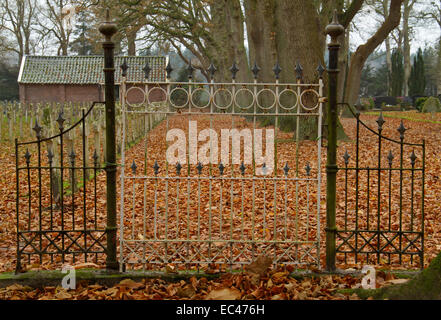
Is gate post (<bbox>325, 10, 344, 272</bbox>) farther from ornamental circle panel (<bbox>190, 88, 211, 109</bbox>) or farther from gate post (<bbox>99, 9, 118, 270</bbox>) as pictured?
gate post (<bbox>99, 9, 118, 270</bbox>)

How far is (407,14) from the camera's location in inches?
1527

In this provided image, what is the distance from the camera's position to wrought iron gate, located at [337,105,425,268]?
4.73m

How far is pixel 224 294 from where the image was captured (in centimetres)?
412

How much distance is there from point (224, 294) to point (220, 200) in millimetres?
1082

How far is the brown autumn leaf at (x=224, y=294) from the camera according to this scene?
13.4 ft

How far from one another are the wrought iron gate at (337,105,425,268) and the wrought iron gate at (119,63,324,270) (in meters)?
0.41

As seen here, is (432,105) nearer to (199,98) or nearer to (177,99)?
(199,98)

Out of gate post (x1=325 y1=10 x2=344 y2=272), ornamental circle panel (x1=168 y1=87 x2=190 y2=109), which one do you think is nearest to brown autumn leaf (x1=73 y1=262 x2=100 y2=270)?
ornamental circle panel (x1=168 y1=87 x2=190 y2=109)

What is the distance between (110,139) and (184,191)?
175 inches

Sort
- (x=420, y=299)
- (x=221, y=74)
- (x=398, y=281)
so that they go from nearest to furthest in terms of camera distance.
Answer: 1. (x=420, y=299)
2. (x=398, y=281)
3. (x=221, y=74)

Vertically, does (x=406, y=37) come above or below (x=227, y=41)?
above

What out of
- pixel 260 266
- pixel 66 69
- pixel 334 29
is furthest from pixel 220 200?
pixel 66 69
